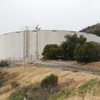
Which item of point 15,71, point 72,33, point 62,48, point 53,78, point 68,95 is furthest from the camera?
point 72,33

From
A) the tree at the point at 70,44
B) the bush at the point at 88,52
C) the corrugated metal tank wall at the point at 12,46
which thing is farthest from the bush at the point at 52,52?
the bush at the point at 88,52

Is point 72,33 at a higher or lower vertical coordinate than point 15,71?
higher

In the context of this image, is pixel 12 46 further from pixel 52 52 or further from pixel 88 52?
pixel 88 52

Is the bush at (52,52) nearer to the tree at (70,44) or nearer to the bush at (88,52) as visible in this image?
the tree at (70,44)

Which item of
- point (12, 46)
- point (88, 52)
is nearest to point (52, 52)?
point (12, 46)

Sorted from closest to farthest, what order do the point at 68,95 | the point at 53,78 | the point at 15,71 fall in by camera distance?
the point at 68,95 → the point at 53,78 → the point at 15,71

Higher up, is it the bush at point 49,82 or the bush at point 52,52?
the bush at point 52,52

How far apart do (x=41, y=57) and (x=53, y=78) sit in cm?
5162

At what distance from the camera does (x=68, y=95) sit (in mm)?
21859

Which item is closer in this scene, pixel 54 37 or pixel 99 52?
pixel 99 52

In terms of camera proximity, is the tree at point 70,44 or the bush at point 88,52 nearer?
the bush at point 88,52

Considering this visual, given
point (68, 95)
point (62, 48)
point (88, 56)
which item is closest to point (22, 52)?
point (62, 48)

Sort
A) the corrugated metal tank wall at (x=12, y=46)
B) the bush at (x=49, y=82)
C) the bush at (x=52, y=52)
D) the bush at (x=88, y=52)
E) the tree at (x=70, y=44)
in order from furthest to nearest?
the corrugated metal tank wall at (x=12, y=46)
the tree at (x=70, y=44)
the bush at (x=52, y=52)
the bush at (x=88, y=52)
the bush at (x=49, y=82)

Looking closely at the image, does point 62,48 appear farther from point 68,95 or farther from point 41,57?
point 68,95
